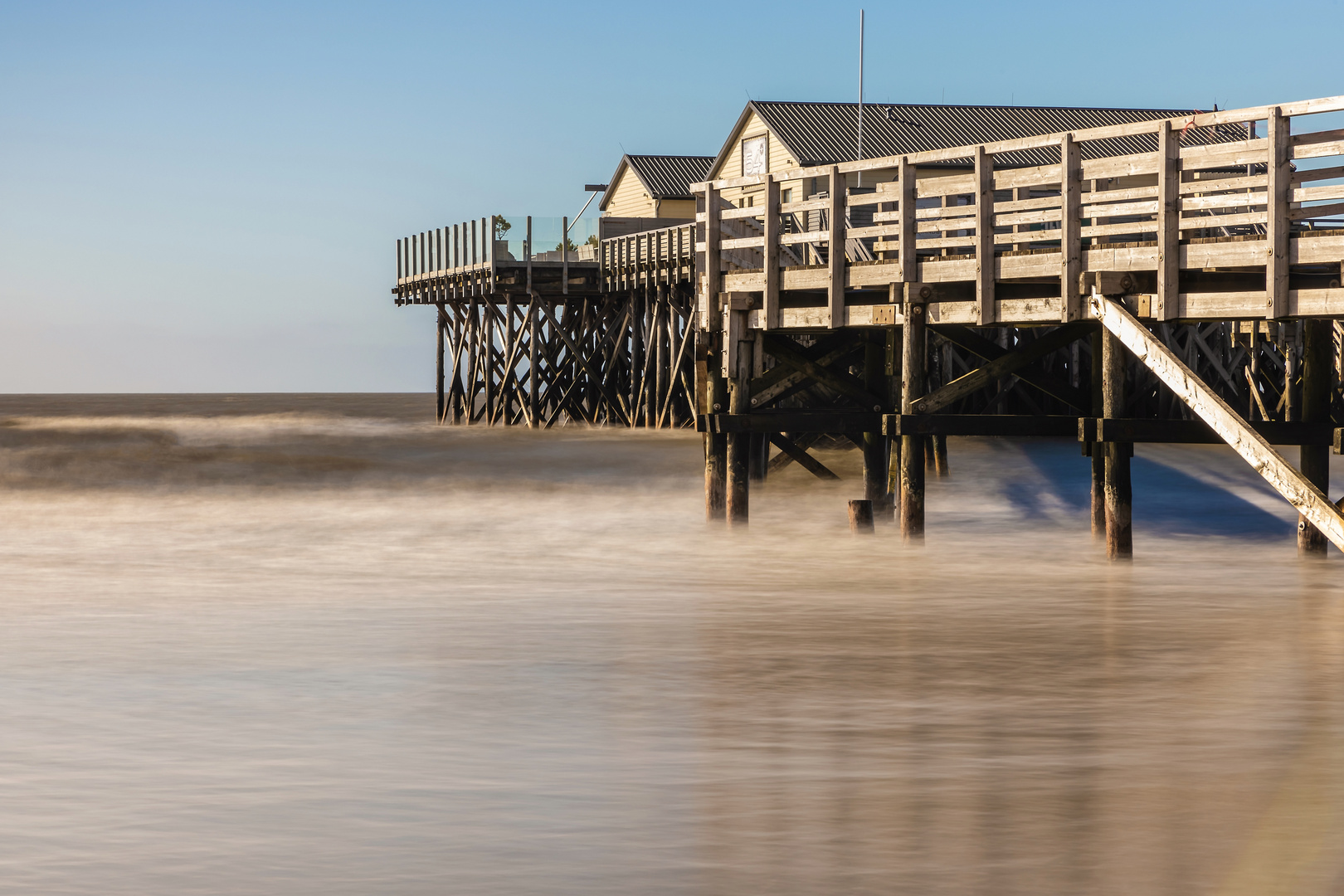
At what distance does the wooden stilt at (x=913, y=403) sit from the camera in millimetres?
15070

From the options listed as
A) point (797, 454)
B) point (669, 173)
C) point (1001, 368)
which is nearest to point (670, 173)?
point (669, 173)

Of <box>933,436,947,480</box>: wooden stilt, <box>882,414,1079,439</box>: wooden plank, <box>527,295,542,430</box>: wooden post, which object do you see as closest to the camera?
<box>882,414,1079,439</box>: wooden plank

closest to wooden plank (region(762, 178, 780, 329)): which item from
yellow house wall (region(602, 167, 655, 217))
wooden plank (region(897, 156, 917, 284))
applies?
wooden plank (region(897, 156, 917, 284))

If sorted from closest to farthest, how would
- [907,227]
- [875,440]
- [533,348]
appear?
[907,227]
[875,440]
[533,348]

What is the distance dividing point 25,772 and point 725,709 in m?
3.24

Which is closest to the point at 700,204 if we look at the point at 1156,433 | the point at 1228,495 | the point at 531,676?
the point at 1156,433

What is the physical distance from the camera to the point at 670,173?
55750 millimetres

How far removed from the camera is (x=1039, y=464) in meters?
24.9

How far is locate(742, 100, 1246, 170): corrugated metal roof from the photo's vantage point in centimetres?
4672

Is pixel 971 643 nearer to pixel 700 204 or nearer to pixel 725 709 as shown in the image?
pixel 725 709

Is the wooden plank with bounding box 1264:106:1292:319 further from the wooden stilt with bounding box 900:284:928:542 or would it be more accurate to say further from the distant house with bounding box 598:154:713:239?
the distant house with bounding box 598:154:713:239

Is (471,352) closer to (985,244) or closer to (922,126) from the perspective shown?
(922,126)

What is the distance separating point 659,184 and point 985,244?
4141 cm

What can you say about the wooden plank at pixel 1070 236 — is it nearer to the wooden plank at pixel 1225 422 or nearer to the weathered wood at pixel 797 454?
the wooden plank at pixel 1225 422
